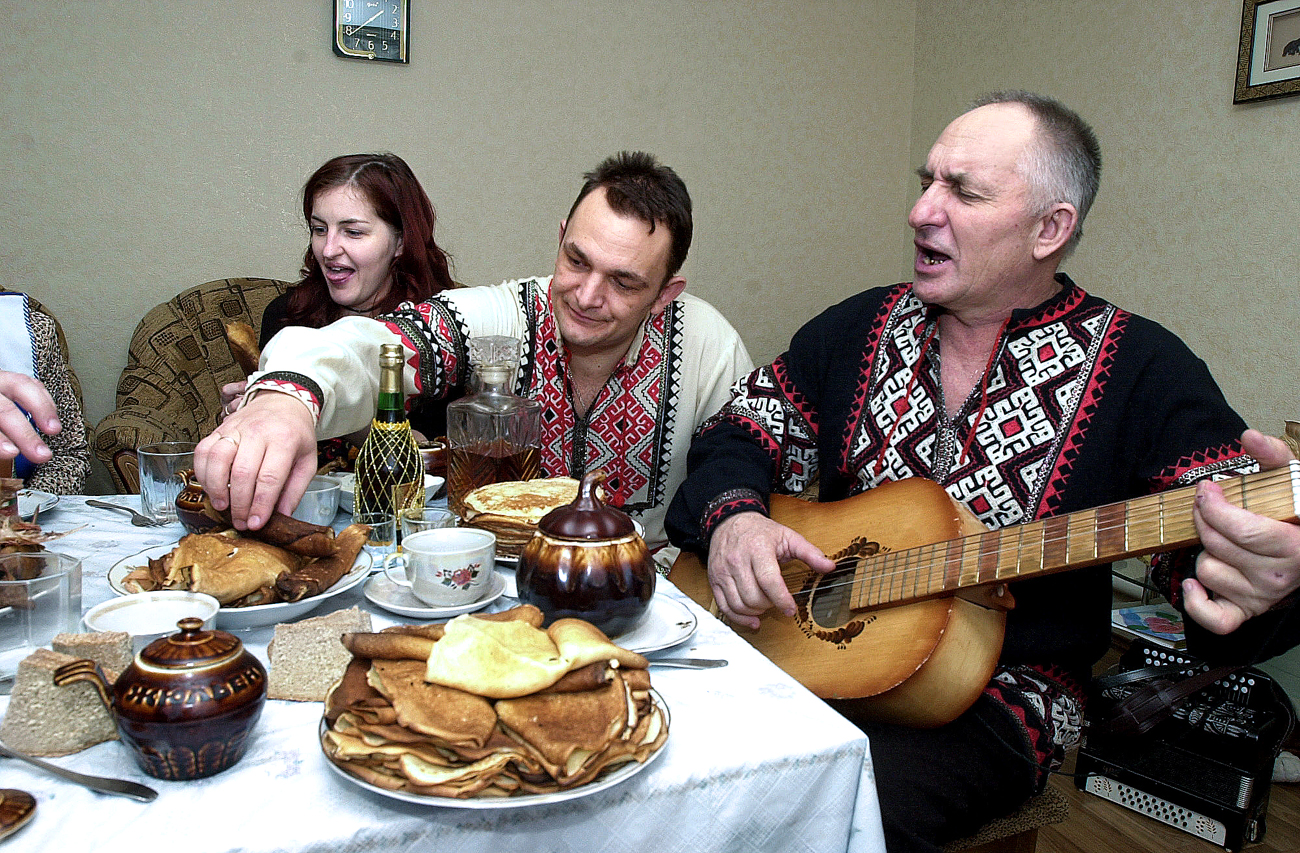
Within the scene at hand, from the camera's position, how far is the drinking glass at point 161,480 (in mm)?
1295

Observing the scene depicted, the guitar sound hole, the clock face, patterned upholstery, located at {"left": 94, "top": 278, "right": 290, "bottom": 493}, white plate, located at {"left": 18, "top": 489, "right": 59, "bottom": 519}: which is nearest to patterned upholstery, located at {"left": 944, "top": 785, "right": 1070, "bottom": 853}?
the guitar sound hole

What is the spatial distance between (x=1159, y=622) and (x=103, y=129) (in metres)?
3.94

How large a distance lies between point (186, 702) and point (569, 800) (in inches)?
10.7

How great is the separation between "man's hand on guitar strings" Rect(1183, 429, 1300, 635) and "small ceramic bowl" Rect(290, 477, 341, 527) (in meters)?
1.10

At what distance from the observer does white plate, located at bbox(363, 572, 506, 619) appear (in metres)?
0.93

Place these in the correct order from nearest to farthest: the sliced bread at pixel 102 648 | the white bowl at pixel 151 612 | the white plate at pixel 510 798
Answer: the white plate at pixel 510 798 → the sliced bread at pixel 102 648 → the white bowl at pixel 151 612

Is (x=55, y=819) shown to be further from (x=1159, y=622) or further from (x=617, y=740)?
(x=1159, y=622)

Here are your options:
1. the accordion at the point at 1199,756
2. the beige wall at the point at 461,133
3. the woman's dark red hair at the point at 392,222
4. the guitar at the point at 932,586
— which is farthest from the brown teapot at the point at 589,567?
the beige wall at the point at 461,133

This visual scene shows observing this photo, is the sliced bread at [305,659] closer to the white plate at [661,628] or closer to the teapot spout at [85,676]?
the teapot spout at [85,676]

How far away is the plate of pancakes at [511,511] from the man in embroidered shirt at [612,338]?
416mm

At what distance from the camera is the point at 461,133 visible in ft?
12.0

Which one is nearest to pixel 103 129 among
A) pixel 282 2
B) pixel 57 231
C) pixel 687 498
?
pixel 57 231

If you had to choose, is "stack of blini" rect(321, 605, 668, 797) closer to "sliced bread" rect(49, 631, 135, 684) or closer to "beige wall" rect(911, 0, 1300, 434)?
"sliced bread" rect(49, 631, 135, 684)

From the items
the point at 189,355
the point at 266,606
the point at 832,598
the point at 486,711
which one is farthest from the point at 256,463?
the point at 189,355
